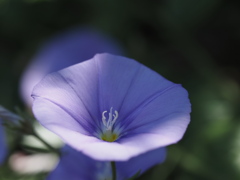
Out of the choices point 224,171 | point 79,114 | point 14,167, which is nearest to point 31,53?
point 14,167

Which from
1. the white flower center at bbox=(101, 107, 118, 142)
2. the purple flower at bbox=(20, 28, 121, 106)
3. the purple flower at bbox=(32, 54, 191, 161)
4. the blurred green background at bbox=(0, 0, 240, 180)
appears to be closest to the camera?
the purple flower at bbox=(32, 54, 191, 161)

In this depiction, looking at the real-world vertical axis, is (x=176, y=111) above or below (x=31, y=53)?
above

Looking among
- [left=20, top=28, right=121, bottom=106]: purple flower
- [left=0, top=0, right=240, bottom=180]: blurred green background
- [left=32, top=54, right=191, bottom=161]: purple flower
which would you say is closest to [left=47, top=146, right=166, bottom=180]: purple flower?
[left=32, top=54, right=191, bottom=161]: purple flower

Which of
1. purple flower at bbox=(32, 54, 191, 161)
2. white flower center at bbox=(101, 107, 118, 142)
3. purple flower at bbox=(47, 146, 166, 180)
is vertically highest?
purple flower at bbox=(32, 54, 191, 161)

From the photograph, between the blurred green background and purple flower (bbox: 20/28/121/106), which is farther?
purple flower (bbox: 20/28/121/106)

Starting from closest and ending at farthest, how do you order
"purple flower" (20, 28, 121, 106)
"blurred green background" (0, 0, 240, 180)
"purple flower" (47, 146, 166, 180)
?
1. "purple flower" (47, 146, 166, 180)
2. "blurred green background" (0, 0, 240, 180)
3. "purple flower" (20, 28, 121, 106)

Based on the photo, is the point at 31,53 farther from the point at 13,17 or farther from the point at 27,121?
the point at 27,121

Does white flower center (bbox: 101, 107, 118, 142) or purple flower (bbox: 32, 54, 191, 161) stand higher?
purple flower (bbox: 32, 54, 191, 161)

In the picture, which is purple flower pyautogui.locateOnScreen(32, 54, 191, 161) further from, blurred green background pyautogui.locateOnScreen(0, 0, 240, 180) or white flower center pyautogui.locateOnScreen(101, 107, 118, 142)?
blurred green background pyautogui.locateOnScreen(0, 0, 240, 180)

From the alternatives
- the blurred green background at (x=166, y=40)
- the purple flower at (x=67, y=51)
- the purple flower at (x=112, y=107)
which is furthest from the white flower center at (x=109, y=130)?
the purple flower at (x=67, y=51)
